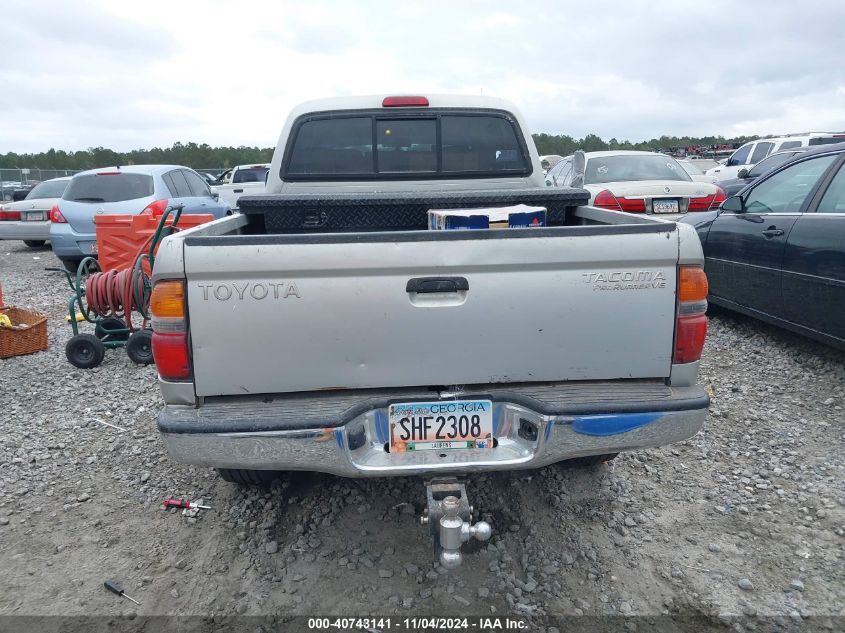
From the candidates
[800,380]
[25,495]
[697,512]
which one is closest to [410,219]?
[697,512]

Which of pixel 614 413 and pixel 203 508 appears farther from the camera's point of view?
pixel 203 508

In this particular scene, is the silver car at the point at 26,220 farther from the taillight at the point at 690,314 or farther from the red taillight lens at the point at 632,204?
the taillight at the point at 690,314

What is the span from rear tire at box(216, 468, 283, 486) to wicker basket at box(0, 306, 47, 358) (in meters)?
3.77

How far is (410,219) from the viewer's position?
3773 mm

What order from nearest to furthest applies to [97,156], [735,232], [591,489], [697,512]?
[697,512]
[591,489]
[735,232]
[97,156]

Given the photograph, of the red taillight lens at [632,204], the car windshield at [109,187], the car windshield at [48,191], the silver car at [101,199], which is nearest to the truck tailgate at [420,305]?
the red taillight lens at [632,204]

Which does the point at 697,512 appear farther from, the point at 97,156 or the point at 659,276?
the point at 97,156

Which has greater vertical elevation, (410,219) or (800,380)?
(410,219)

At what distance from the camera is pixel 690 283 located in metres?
2.52

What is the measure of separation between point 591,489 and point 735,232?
343 centimetres

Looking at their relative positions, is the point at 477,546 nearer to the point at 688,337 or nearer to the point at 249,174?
the point at 688,337

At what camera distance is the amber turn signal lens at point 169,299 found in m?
2.40

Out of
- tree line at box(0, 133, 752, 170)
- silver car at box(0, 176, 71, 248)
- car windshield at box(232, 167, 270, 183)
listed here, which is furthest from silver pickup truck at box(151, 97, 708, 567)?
tree line at box(0, 133, 752, 170)

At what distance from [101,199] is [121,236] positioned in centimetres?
312
